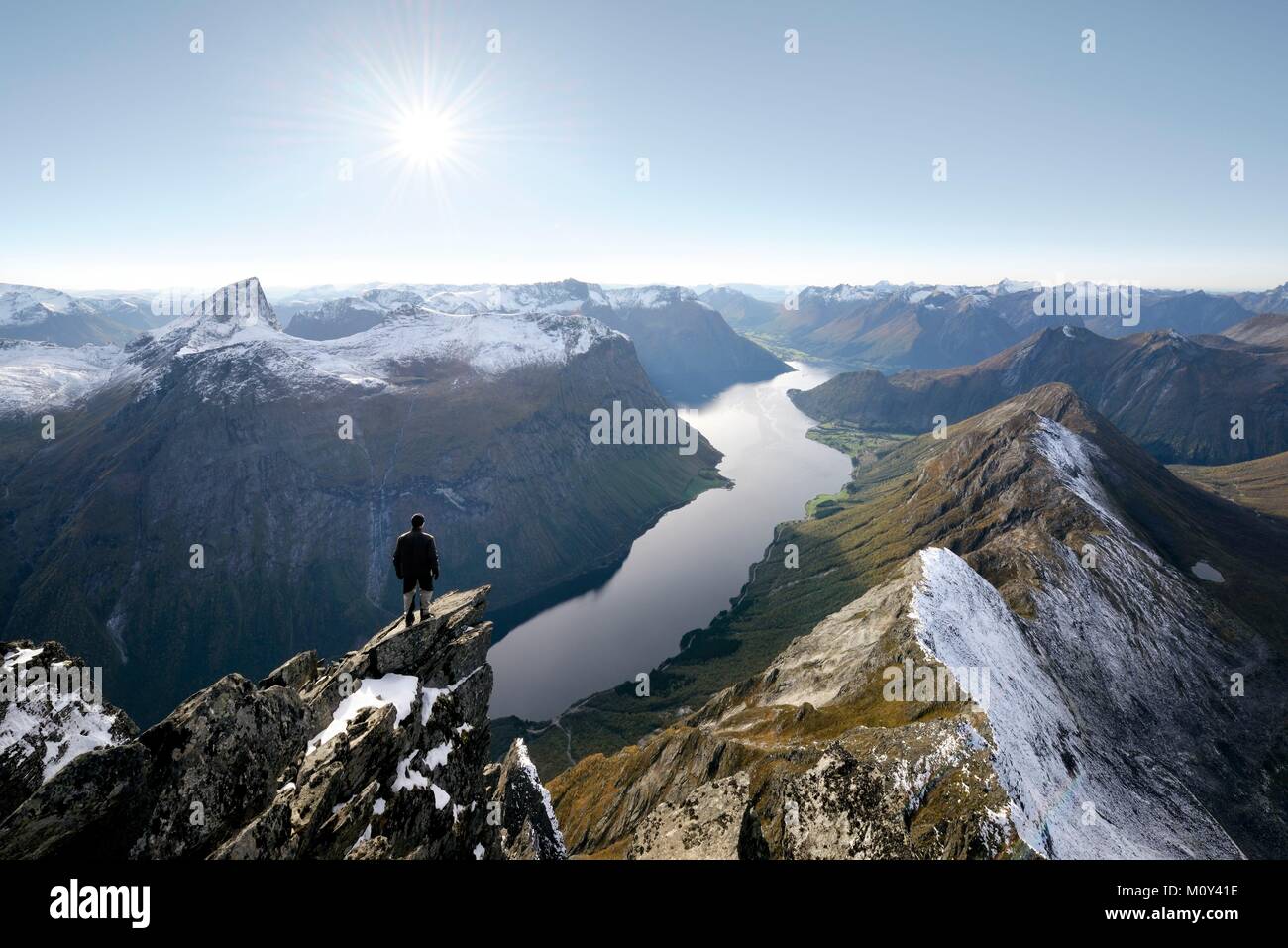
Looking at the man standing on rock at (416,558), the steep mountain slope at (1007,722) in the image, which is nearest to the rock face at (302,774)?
the man standing on rock at (416,558)

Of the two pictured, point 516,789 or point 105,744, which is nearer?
point 105,744

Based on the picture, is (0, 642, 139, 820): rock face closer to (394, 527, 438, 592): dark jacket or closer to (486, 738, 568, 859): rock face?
(394, 527, 438, 592): dark jacket

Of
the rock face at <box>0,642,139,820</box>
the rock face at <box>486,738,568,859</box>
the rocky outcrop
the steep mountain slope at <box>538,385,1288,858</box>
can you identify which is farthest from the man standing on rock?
the rocky outcrop

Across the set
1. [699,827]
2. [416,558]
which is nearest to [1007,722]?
[699,827]
